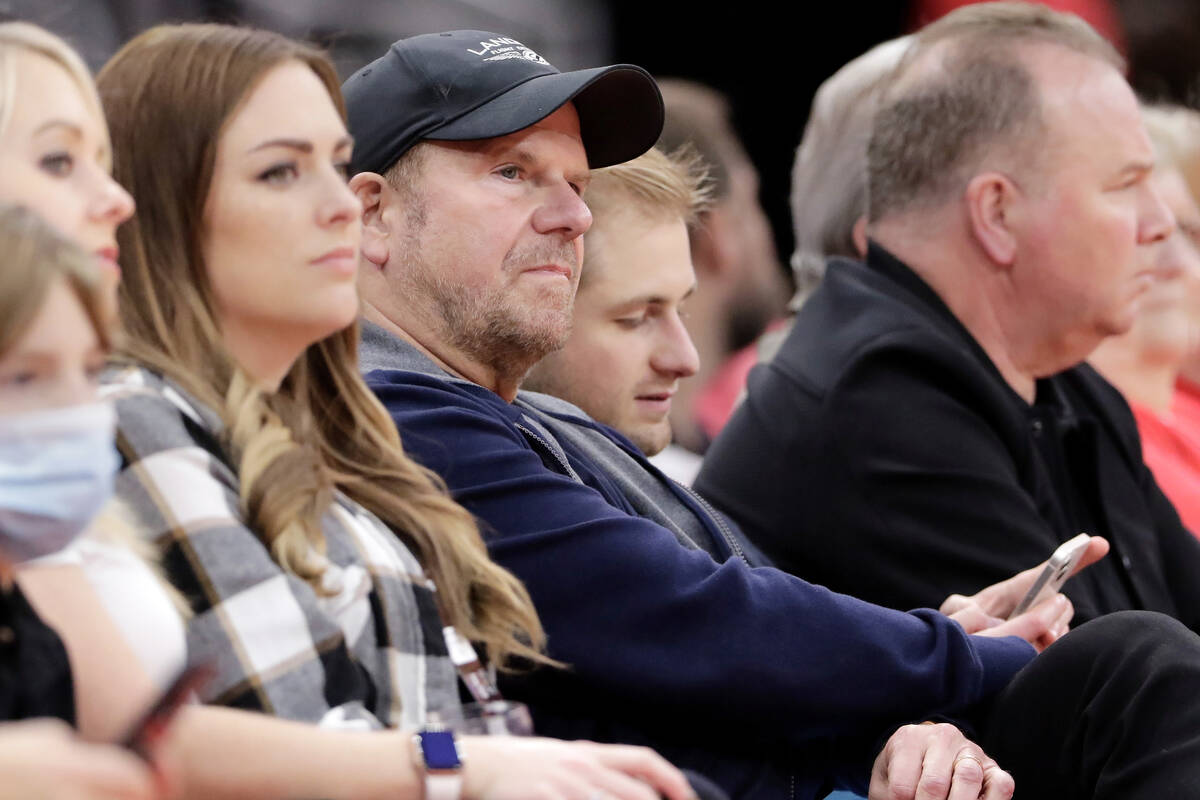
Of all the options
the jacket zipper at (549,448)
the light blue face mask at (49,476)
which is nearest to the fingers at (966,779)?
the jacket zipper at (549,448)

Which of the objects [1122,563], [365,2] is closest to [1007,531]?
[1122,563]

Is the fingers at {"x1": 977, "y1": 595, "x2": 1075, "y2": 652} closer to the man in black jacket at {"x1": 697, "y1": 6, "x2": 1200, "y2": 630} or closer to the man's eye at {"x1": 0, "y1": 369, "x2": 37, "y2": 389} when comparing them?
the man in black jacket at {"x1": 697, "y1": 6, "x2": 1200, "y2": 630}

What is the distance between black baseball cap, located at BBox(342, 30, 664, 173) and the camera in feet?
6.68

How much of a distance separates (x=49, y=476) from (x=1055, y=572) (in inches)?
58.9

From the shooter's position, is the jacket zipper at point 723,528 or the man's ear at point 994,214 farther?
the man's ear at point 994,214

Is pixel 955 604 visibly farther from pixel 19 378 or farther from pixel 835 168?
pixel 19 378

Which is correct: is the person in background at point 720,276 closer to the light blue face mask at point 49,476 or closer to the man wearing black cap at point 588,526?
the man wearing black cap at point 588,526

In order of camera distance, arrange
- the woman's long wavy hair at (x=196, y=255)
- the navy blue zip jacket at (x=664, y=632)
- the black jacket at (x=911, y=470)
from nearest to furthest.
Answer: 1. the woman's long wavy hair at (x=196, y=255)
2. the navy blue zip jacket at (x=664, y=632)
3. the black jacket at (x=911, y=470)

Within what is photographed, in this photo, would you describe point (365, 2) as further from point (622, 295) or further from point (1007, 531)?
point (1007, 531)

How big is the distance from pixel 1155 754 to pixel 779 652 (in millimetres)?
416

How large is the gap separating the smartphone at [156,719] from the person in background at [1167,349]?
267 centimetres

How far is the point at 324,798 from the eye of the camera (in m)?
1.27

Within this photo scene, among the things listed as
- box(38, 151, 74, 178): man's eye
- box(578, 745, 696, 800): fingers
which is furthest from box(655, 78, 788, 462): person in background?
box(38, 151, 74, 178): man's eye

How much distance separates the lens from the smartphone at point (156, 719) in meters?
1.11
